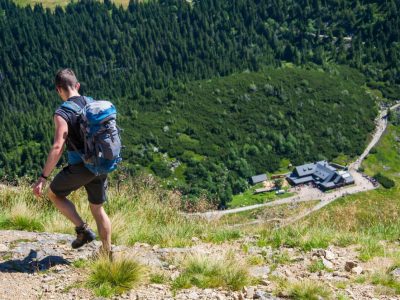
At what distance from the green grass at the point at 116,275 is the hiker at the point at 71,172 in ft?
1.41

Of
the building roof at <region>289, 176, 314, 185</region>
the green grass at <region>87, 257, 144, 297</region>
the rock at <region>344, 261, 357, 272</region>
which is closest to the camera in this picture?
the green grass at <region>87, 257, 144, 297</region>

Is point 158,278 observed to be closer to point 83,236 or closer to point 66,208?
point 83,236

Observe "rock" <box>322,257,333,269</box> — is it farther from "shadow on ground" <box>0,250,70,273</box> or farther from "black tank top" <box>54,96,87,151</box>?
"black tank top" <box>54,96,87,151</box>

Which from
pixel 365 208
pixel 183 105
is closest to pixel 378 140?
pixel 183 105

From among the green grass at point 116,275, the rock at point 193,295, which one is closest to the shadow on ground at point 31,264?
the green grass at point 116,275

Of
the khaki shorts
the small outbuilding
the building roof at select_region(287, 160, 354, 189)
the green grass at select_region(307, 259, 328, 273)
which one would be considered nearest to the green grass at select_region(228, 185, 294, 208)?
the small outbuilding

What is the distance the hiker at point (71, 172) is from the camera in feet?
27.9

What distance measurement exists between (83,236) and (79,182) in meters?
1.14

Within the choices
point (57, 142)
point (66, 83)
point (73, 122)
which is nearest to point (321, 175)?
point (66, 83)

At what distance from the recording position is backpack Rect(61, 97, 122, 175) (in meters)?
8.42

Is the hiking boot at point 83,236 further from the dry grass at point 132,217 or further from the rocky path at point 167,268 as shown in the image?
the dry grass at point 132,217

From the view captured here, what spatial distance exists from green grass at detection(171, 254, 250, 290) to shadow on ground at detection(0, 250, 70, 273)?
2116 mm

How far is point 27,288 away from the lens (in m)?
8.48

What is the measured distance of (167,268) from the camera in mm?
9336
